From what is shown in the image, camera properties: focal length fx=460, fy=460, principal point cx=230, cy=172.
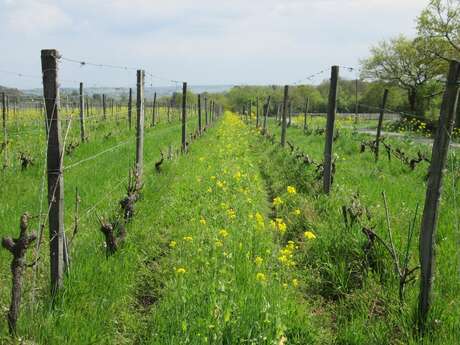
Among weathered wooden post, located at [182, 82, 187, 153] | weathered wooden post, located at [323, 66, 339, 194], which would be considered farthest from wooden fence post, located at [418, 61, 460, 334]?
weathered wooden post, located at [182, 82, 187, 153]

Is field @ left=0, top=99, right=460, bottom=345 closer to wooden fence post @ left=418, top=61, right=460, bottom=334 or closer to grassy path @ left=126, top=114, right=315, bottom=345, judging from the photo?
grassy path @ left=126, top=114, right=315, bottom=345

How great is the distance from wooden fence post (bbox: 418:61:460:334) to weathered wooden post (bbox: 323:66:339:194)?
4163 millimetres

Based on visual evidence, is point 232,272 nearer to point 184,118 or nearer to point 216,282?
point 216,282

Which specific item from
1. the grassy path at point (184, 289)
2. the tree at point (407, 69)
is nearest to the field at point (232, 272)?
the grassy path at point (184, 289)

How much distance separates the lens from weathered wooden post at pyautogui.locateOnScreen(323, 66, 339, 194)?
8133 millimetres

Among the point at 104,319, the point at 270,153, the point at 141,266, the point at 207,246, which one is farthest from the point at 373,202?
the point at 270,153

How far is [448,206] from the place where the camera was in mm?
7109

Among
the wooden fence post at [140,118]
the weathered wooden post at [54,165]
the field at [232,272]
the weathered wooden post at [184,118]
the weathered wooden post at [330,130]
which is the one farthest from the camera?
the weathered wooden post at [184,118]

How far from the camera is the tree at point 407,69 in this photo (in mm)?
42625

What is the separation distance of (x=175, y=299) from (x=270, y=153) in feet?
35.6

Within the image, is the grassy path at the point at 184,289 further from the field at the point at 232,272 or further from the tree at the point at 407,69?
the tree at the point at 407,69

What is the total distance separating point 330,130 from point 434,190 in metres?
4.48

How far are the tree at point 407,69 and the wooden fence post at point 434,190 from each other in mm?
39497

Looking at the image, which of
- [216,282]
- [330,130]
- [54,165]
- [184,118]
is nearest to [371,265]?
[216,282]
